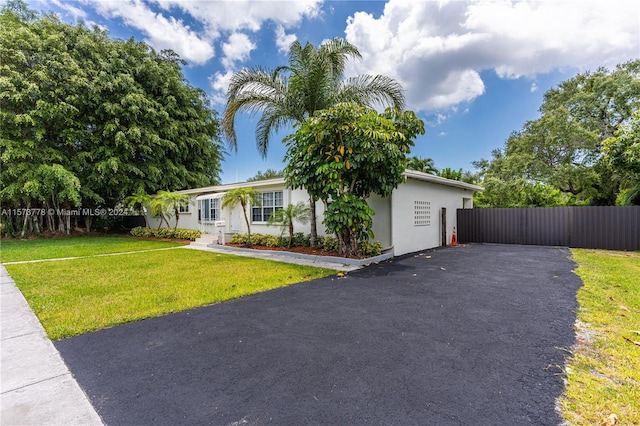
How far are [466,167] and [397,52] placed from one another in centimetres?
1493

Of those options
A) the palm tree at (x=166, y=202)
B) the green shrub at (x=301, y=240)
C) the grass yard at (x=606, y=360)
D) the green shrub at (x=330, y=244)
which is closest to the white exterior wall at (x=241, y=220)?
the green shrub at (x=301, y=240)

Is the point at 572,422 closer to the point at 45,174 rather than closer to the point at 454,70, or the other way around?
the point at 454,70

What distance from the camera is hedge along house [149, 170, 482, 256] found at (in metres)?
10.3

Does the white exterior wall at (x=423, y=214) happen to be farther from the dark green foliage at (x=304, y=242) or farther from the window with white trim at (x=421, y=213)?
the dark green foliage at (x=304, y=242)

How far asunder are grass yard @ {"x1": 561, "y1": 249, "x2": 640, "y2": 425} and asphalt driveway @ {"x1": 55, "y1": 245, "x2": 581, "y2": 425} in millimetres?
145

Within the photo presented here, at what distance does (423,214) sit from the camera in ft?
39.0

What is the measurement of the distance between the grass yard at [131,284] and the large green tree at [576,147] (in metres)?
17.5

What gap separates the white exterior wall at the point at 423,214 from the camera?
10.3 meters

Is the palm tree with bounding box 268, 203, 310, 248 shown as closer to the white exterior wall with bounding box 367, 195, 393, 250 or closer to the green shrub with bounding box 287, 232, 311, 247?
the green shrub with bounding box 287, 232, 311, 247

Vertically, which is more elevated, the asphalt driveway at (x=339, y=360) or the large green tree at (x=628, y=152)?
the large green tree at (x=628, y=152)

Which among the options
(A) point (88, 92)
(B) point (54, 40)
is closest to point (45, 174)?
(A) point (88, 92)

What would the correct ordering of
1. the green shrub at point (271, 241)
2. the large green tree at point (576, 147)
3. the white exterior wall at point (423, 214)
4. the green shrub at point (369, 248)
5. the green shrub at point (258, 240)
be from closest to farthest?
the green shrub at point (369, 248), the white exterior wall at point (423, 214), the green shrub at point (271, 241), the green shrub at point (258, 240), the large green tree at point (576, 147)

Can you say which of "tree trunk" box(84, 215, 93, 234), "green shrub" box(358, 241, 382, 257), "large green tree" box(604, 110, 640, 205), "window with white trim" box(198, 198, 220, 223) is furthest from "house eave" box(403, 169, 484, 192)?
"tree trunk" box(84, 215, 93, 234)

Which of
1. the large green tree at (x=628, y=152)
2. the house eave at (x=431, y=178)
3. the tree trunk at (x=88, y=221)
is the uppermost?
the large green tree at (x=628, y=152)
